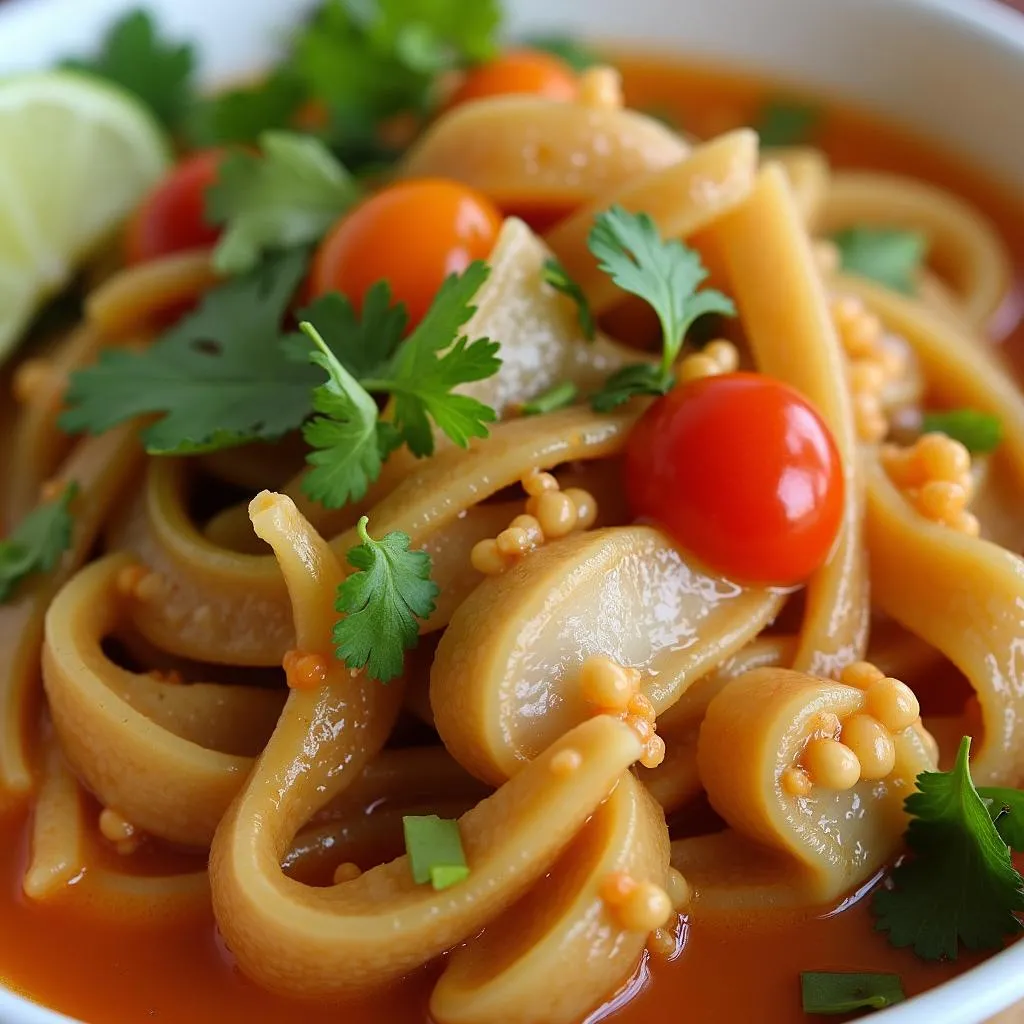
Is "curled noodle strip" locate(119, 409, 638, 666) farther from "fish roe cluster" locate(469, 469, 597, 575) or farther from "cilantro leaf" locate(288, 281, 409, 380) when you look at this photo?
"cilantro leaf" locate(288, 281, 409, 380)

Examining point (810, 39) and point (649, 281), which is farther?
point (810, 39)

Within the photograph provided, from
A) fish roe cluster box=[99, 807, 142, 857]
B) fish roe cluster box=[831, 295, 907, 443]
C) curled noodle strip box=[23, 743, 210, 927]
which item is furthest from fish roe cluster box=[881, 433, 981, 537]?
fish roe cluster box=[99, 807, 142, 857]

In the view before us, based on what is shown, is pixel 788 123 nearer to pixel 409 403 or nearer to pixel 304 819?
pixel 409 403

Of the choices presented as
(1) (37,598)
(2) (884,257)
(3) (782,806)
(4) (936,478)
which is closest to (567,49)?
(2) (884,257)

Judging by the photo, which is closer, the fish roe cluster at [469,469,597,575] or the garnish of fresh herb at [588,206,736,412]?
the fish roe cluster at [469,469,597,575]

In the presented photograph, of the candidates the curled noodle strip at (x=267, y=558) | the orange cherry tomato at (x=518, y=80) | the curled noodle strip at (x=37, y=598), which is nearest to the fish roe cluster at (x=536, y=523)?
the curled noodle strip at (x=267, y=558)

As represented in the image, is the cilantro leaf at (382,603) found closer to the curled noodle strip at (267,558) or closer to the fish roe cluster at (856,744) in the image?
the curled noodle strip at (267,558)
